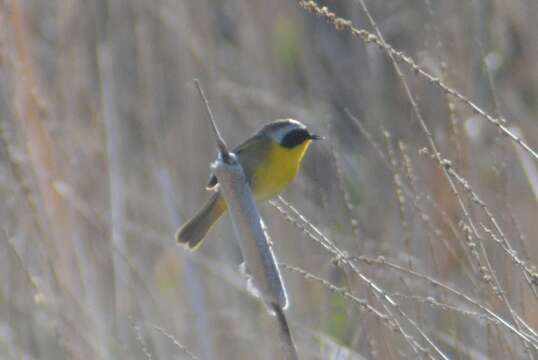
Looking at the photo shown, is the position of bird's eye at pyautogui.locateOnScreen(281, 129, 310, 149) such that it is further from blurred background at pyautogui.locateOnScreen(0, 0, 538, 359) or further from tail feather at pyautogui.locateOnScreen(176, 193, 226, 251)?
tail feather at pyautogui.locateOnScreen(176, 193, 226, 251)

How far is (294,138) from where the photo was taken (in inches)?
102

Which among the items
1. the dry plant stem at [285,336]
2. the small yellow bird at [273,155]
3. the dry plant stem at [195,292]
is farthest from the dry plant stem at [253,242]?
the dry plant stem at [195,292]

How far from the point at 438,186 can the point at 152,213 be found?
1054mm

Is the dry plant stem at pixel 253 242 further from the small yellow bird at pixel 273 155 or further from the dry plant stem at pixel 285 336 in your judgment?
the small yellow bird at pixel 273 155

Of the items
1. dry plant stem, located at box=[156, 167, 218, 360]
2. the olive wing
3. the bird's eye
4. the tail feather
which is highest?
the bird's eye

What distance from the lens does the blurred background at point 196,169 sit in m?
2.47

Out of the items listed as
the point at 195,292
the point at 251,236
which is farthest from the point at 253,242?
the point at 195,292

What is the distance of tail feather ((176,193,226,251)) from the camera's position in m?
2.36

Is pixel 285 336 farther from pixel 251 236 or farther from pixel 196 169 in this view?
pixel 196 169

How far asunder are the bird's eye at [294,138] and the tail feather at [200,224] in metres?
0.27

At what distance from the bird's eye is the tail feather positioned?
0.88 ft

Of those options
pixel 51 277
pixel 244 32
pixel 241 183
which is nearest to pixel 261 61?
pixel 244 32

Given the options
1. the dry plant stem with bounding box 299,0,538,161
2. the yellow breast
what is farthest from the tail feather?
the dry plant stem with bounding box 299,0,538,161

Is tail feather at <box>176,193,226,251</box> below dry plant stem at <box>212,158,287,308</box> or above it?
below
